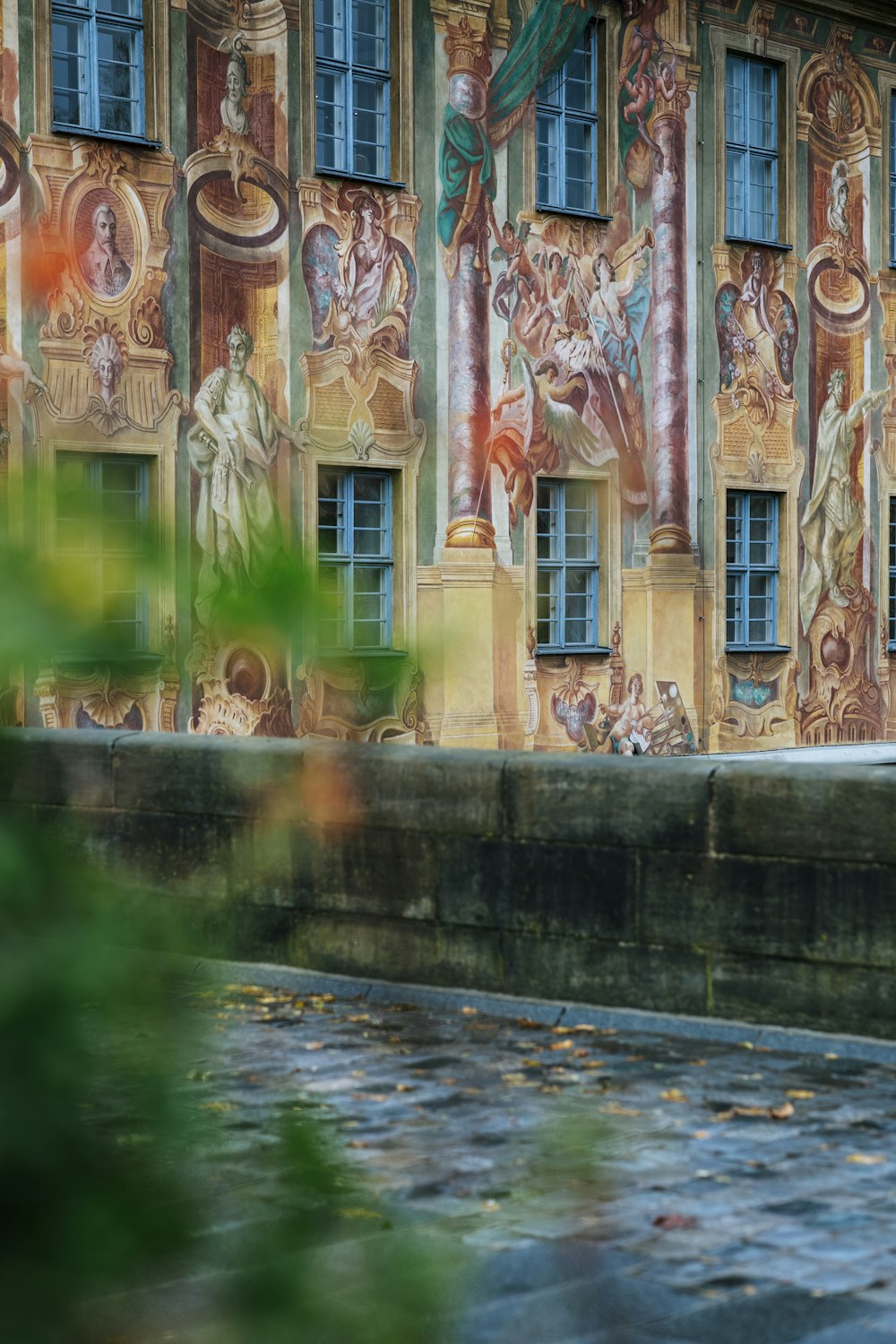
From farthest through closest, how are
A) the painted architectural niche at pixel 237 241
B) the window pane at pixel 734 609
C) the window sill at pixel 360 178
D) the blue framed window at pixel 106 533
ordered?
Answer: the window pane at pixel 734 609 < the window sill at pixel 360 178 < the painted architectural niche at pixel 237 241 < the blue framed window at pixel 106 533

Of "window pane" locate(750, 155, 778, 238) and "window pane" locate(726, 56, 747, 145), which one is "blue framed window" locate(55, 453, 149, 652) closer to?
"window pane" locate(726, 56, 747, 145)

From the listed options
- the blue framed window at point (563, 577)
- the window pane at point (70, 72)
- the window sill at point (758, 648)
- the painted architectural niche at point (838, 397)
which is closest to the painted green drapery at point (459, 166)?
the blue framed window at point (563, 577)

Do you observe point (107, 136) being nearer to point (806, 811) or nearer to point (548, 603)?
point (548, 603)

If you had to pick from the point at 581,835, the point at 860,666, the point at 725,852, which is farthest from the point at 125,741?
the point at 860,666

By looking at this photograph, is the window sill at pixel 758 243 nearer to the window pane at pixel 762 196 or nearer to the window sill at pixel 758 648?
the window pane at pixel 762 196

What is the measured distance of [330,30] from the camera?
16.9 m

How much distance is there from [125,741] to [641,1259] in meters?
7.99

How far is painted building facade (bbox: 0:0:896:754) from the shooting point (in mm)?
15523

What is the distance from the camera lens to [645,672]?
1950 centimetres

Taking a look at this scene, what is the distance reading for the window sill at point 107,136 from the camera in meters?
15.0

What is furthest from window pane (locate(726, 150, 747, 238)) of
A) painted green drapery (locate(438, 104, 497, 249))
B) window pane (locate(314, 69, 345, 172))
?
window pane (locate(314, 69, 345, 172))

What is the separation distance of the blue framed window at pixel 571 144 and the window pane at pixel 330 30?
6.98 ft

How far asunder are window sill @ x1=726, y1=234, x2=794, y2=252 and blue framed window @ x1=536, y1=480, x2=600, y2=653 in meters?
3.16

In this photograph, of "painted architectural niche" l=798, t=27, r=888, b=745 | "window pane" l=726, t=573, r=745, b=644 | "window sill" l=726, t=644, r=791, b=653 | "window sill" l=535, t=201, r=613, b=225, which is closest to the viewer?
"window sill" l=535, t=201, r=613, b=225
